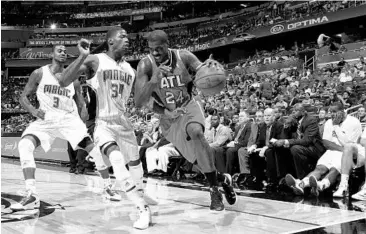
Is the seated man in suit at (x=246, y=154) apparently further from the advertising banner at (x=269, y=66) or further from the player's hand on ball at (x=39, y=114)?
the advertising banner at (x=269, y=66)

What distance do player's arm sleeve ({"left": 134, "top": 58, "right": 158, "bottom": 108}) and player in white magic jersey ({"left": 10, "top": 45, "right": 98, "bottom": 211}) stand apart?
4.58 ft

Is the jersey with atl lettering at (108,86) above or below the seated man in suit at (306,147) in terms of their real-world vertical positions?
above

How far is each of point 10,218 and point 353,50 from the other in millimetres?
14492

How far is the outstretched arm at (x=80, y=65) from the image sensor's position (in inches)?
145

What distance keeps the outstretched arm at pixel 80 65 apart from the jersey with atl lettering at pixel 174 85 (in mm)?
606

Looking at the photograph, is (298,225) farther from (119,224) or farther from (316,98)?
(316,98)

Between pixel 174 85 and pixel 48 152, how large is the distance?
408 inches

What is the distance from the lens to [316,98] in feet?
36.1

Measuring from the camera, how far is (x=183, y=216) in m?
3.74

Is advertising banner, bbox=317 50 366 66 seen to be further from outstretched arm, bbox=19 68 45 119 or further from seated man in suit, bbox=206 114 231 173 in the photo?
outstretched arm, bbox=19 68 45 119

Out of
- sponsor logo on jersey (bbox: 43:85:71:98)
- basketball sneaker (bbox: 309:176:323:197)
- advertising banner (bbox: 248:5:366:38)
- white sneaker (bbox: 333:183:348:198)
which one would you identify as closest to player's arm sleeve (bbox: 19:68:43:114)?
sponsor logo on jersey (bbox: 43:85:71:98)

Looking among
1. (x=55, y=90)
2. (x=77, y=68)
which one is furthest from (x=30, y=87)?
(x=77, y=68)

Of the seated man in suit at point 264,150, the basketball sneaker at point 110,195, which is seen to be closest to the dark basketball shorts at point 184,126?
the basketball sneaker at point 110,195

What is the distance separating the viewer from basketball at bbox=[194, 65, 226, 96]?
142 inches
